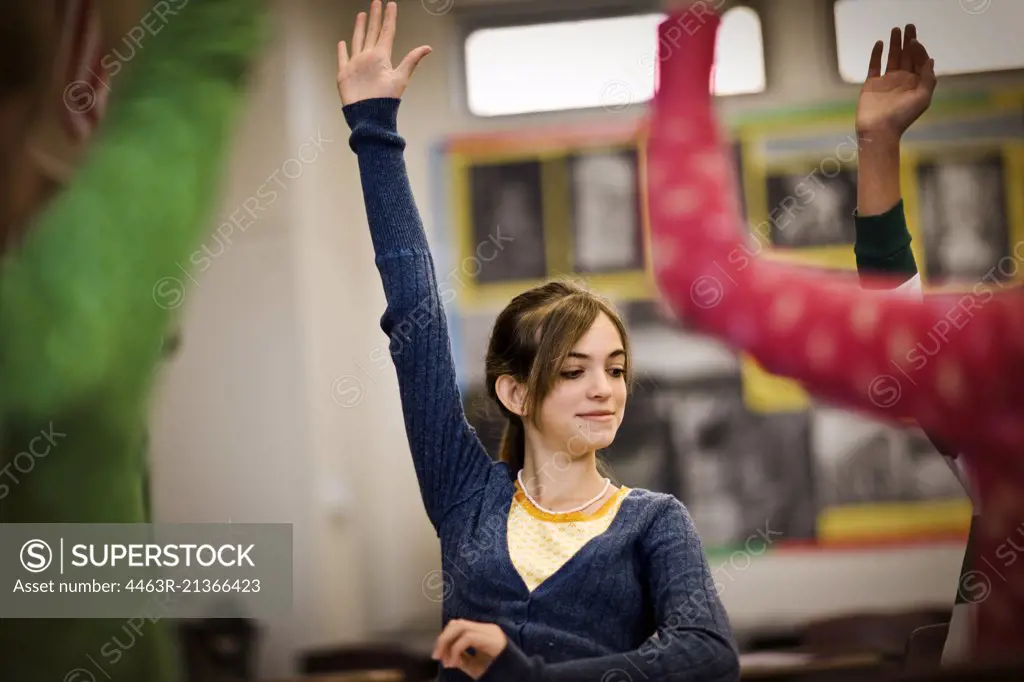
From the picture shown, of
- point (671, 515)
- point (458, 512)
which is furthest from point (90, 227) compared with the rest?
point (671, 515)

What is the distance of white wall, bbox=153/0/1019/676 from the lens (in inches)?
81.7

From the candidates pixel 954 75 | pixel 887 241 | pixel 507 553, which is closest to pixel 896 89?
pixel 887 241

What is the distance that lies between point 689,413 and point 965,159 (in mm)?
878

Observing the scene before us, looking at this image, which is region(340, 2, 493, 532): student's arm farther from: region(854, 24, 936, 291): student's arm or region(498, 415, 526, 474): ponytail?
region(854, 24, 936, 291): student's arm

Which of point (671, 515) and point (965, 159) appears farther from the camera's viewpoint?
point (965, 159)

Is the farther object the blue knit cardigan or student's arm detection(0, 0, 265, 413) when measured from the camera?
student's arm detection(0, 0, 265, 413)

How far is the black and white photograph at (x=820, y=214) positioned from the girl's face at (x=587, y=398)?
144 centimetres

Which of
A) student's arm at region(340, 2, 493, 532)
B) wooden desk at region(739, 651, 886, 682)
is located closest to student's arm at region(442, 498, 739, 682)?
student's arm at region(340, 2, 493, 532)

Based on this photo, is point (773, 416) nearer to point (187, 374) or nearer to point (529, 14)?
point (529, 14)

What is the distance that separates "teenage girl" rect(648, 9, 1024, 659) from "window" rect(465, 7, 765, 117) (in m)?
0.24

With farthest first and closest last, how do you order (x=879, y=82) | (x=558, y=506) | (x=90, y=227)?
(x=90, y=227) → (x=879, y=82) → (x=558, y=506)

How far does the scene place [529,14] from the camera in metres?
2.20

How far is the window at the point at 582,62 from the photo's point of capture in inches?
84.9

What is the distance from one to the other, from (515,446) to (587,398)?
144 mm
